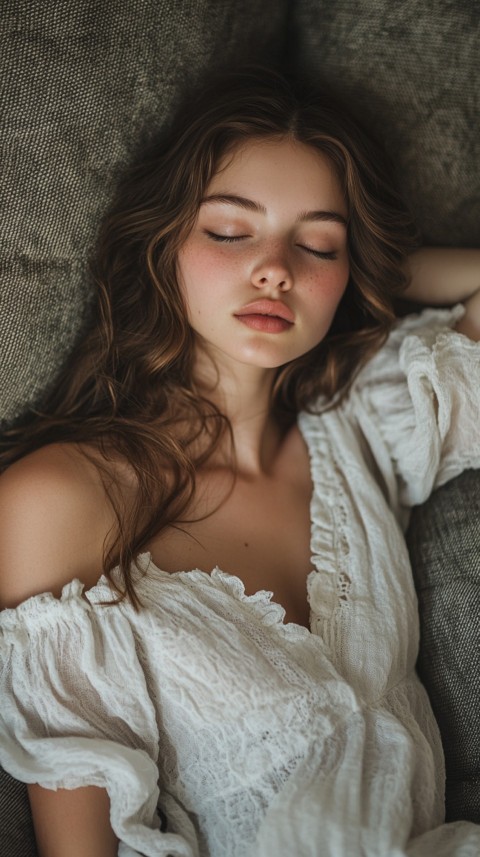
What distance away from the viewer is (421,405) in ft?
4.75

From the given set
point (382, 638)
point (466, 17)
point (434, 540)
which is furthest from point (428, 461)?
point (466, 17)

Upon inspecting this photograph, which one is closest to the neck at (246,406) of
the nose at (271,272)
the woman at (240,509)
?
the woman at (240,509)

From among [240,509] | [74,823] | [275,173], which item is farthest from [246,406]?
[74,823]

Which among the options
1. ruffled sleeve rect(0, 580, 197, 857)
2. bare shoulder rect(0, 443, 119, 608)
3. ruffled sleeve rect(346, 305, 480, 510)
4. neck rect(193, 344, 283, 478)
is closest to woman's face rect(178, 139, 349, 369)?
neck rect(193, 344, 283, 478)

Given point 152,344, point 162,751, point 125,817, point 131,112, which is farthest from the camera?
point 152,344

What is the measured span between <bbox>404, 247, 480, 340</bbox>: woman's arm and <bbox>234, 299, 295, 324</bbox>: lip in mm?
429

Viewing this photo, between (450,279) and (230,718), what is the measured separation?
0.99 metres

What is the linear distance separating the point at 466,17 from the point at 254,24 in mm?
429

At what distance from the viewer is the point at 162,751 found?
3.95 feet

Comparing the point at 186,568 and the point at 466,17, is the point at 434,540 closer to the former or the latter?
the point at 186,568

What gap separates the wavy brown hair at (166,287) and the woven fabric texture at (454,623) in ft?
1.55

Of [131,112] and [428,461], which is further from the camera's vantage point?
[428,461]

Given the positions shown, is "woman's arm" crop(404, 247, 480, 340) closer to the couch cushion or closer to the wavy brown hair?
the wavy brown hair

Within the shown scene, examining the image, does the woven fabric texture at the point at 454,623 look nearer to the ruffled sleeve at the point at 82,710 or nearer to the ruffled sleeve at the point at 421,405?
the ruffled sleeve at the point at 421,405
